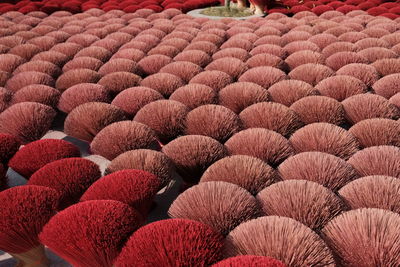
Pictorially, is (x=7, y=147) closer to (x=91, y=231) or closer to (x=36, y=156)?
(x=36, y=156)

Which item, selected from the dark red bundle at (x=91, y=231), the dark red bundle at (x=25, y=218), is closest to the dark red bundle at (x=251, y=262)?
the dark red bundle at (x=91, y=231)

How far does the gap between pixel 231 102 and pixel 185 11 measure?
12.4 ft

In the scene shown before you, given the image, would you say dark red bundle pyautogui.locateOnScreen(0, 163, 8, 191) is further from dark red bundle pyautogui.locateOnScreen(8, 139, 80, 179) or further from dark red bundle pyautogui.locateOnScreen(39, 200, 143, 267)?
dark red bundle pyautogui.locateOnScreen(39, 200, 143, 267)

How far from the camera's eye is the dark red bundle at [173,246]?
111 centimetres

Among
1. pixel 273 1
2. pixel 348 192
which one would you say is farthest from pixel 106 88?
pixel 273 1

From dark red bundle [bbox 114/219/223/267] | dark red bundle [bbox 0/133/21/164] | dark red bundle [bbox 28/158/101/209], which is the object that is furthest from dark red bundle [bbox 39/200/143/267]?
dark red bundle [bbox 0/133/21/164]

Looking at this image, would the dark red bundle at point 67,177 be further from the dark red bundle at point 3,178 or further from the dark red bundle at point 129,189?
the dark red bundle at point 3,178

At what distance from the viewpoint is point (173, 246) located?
1124 mm

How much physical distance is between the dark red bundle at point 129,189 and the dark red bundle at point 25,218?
0.13 metres

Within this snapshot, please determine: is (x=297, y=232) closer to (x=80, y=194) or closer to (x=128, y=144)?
(x=80, y=194)

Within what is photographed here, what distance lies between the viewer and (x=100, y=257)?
1.21 metres

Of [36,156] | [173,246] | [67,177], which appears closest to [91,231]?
[173,246]

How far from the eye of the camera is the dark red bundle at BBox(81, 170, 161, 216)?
56.7 inches

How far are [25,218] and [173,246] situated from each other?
0.52 meters
